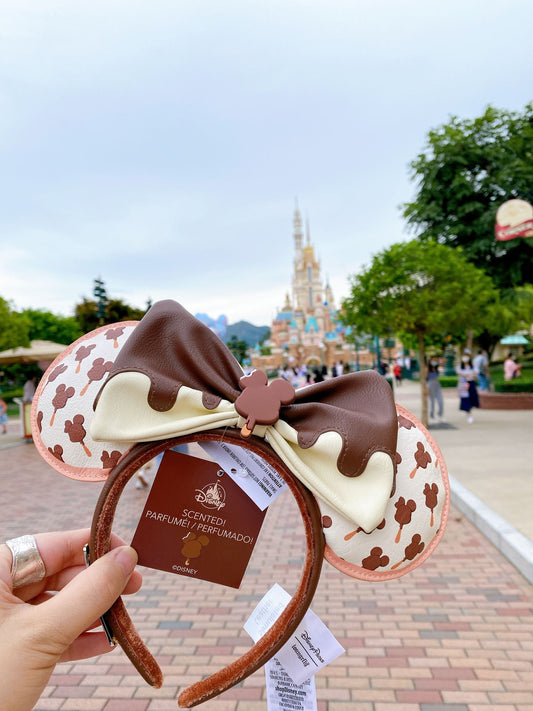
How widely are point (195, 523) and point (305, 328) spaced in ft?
242

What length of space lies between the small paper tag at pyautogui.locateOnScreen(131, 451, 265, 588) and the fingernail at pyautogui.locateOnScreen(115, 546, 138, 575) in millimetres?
51

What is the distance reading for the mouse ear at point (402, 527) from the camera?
3.99 feet

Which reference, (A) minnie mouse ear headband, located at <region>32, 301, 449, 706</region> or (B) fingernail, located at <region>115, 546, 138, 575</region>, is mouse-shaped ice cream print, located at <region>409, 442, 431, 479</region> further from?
(B) fingernail, located at <region>115, 546, 138, 575</region>

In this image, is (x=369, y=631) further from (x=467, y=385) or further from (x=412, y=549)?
(x=467, y=385)

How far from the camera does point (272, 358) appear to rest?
71.2 meters

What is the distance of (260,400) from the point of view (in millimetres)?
1190

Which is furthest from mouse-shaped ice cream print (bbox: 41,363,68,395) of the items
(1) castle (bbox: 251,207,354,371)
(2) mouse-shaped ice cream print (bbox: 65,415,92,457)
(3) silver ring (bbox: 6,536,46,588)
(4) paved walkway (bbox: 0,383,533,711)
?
(1) castle (bbox: 251,207,354,371)

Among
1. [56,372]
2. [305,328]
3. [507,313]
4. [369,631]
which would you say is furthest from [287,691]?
[305,328]

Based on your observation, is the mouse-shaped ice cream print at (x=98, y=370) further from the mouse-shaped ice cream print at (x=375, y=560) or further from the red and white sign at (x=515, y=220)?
the red and white sign at (x=515, y=220)

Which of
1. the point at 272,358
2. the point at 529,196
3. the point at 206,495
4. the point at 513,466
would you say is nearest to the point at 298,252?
the point at 272,358

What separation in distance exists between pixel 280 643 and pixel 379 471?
45 centimetres

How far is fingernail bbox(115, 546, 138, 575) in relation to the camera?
123 centimetres

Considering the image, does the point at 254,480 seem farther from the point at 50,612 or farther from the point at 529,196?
the point at 529,196

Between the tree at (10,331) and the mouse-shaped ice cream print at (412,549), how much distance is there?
63.1 ft
